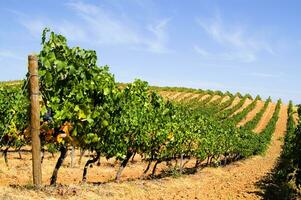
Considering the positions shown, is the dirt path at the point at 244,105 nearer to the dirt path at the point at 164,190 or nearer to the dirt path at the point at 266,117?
the dirt path at the point at 266,117

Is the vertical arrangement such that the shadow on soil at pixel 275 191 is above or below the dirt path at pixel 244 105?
below

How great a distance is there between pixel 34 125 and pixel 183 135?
18.9 m

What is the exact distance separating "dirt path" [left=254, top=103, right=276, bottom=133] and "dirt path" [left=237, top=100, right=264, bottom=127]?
186 cm

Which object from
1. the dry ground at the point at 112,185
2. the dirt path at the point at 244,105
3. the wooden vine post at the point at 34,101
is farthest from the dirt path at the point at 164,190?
the dirt path at the point at 244,105

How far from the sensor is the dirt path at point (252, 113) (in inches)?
3018

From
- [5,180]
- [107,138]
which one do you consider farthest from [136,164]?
[107,138]

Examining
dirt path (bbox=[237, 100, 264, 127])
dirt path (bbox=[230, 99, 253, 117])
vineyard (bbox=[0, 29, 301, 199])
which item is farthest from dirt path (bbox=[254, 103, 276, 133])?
vineyard (bbox=[0, 29, 301, 199])

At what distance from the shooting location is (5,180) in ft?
73.0

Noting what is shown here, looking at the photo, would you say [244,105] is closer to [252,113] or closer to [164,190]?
[252,113]

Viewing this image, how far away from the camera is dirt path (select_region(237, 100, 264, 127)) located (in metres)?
76.7

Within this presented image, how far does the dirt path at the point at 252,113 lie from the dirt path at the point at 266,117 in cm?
A: 186

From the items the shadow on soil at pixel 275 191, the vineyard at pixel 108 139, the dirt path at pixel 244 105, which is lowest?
the shadow on soil at pixel 275 191

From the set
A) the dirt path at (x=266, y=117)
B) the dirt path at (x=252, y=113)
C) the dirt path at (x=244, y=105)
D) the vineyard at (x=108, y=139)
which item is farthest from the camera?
the dirt path at (x=244, y=105)

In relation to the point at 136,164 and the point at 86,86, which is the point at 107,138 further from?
the point at 136,164
